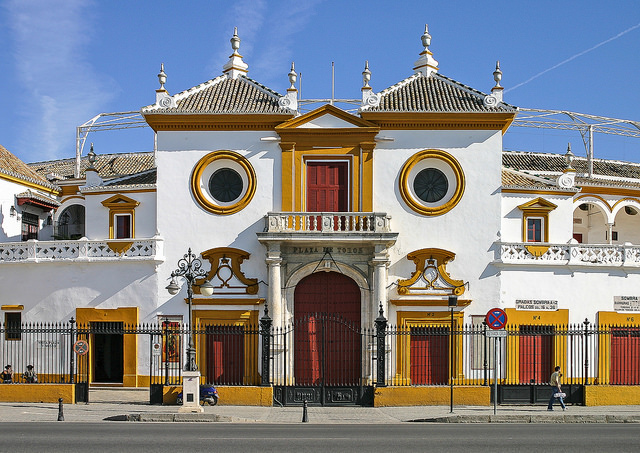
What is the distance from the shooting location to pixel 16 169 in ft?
121

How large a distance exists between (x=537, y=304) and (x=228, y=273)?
10.8 m

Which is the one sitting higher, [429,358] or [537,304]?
[537,304]

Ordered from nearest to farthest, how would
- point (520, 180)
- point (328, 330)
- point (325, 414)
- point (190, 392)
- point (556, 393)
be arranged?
point (190, 392), point (325, 414), point (556, 393), point (328, 330), point (520, 180)

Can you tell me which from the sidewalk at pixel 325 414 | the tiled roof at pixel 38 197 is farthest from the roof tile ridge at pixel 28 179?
the sidewalk at pixel 325 414

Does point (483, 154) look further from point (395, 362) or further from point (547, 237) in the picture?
point (395, 362)

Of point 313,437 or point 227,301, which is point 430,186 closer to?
point 227,301

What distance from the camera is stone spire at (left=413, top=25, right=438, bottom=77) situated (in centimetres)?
3091

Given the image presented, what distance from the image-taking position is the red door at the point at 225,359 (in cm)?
2802

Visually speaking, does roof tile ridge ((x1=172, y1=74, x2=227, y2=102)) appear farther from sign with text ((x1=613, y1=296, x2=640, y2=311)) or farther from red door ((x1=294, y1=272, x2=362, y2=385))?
sign with text ((x1=613, y1=296, x2=640, y2=311))

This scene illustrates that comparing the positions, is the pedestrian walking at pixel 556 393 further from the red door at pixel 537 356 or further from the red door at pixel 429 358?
the red door at pixel 429 358

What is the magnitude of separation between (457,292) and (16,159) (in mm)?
22890

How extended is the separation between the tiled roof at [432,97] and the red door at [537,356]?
25.9 feet

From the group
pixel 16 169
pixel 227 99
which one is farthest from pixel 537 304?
pixel 16 169

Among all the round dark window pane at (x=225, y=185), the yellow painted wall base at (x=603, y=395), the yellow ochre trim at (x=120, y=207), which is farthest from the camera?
the yellow ochre trim at (x=120, y=207)
